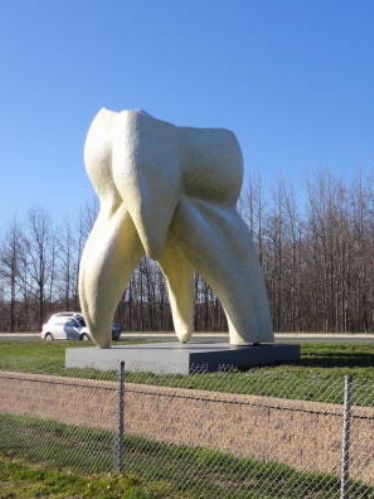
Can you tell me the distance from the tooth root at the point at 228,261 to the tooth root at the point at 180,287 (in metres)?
1.72

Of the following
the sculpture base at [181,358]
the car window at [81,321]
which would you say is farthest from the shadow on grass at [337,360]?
the car window at [81,321]

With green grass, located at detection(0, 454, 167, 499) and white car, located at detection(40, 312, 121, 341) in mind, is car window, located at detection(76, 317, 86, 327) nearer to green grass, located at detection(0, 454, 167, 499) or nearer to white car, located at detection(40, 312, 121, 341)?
white car, located at detection(40, 312, 121, 341)

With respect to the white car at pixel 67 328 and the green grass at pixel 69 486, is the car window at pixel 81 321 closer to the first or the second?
the white car at pixel 67 328

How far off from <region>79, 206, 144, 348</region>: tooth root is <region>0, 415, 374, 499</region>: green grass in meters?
5.09

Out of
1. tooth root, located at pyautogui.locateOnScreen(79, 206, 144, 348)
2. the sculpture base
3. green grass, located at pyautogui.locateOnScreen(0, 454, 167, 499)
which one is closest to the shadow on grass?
the sculpture base

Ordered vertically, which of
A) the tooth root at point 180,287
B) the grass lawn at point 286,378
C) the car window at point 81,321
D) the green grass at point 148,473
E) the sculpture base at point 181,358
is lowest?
the green grass at point 148,473

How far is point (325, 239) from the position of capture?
43531 mm

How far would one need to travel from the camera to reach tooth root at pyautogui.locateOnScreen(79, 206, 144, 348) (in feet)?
46.4

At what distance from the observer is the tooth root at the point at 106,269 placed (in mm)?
14141

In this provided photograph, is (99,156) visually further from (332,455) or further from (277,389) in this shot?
(332,455)

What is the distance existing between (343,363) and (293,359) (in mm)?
1618

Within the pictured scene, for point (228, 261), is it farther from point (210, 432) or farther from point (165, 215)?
point (210, 432)

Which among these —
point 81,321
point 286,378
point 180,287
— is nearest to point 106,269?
point 180,287

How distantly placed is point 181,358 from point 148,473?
520 centimetres
